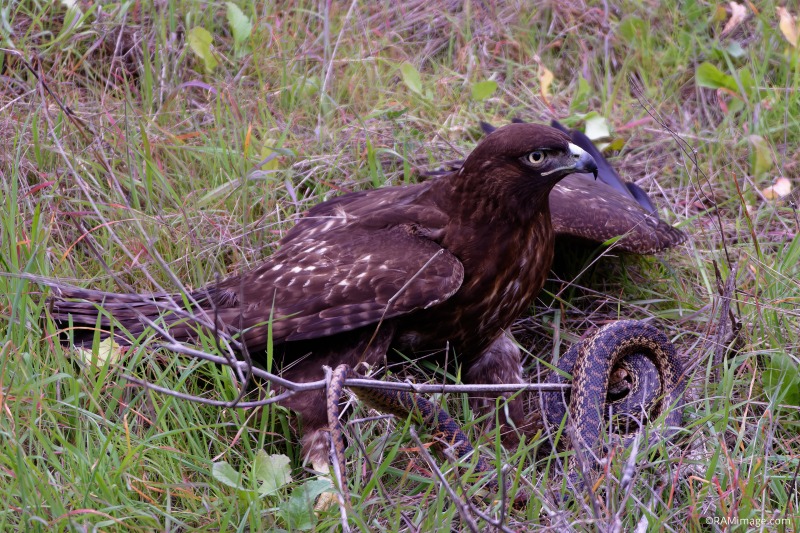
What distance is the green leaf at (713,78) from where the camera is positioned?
5367 mm

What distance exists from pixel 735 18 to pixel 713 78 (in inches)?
24.1

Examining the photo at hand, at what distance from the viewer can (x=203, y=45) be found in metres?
5.12

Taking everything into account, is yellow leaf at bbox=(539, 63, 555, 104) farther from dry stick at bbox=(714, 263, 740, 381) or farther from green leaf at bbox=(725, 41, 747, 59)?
dry stick at bbox=(714, 263, 740, 381)

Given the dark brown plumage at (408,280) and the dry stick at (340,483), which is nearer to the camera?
the dry stick at (340,483)

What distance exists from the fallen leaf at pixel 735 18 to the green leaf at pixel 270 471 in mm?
4115

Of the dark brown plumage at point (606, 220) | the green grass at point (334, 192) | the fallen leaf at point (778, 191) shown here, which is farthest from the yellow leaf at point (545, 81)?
the fallen leaf at point (778, 191)

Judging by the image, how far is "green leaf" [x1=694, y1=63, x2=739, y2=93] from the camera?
5.37 m

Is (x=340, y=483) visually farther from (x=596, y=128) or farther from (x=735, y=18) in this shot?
(x=735, y=18)

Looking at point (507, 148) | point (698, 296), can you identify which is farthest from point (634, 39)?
point (507, 148)

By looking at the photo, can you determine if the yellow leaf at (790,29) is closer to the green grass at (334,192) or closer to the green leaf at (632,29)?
the green grass at (334,192)

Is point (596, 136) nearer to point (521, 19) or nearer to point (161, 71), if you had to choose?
point (521, 19)

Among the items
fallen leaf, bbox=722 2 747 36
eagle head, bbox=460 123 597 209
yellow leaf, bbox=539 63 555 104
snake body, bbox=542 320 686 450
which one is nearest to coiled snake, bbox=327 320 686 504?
snake body, bbox=542 320 686 450

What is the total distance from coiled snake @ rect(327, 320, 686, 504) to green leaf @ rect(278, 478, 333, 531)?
1.12ft

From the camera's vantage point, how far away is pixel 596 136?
5215 mm
